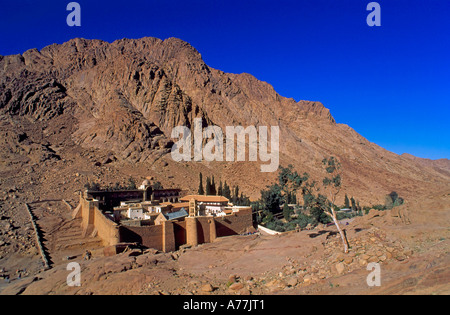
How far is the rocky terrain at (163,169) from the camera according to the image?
13742mm

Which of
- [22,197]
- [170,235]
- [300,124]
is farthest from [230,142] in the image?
[170,235]

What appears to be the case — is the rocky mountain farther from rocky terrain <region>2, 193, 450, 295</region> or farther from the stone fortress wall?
rocky terrain <region>2, 193, 450, 295</region>

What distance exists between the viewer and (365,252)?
45.4 ft

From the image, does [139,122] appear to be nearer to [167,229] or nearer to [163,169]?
[163,169]

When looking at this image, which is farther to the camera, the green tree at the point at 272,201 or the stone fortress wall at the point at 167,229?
the green tree at the point at 272,201

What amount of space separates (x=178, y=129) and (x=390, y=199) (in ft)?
151

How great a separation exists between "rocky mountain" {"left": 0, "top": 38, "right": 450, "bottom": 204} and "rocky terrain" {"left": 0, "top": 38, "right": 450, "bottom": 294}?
13.8 inches

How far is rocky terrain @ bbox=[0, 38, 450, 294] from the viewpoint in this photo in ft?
45.1

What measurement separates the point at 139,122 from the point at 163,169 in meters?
13.2

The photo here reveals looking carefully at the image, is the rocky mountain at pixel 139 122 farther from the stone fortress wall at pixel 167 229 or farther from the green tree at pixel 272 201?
the stone fortress wall at pixel 167 229

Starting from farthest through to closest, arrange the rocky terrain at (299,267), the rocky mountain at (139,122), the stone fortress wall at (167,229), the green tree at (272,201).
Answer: the rocky mountain at (139,122), the green tree at (272,201), the stone fortress wall at (167,229), the rocky terrain at (299,267)
